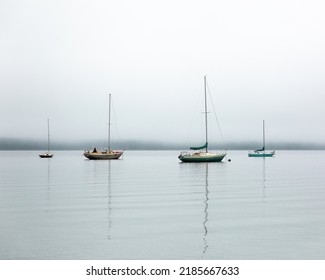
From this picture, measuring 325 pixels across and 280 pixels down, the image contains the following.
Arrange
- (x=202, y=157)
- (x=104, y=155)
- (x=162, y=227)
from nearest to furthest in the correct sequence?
1. (x=162, y=227)
2. (x=202, y=157)
3. (x=104, y=155)

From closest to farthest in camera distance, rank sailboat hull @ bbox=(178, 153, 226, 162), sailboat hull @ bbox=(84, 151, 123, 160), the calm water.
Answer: the calm water → sailboat hull @ bbox=(178, 153, 226, 162) → sailboat hull @ bbox=(84, 151, 123, 160)

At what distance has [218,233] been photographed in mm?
17859

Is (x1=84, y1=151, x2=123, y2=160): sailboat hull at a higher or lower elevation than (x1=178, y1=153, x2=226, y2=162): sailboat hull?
lower

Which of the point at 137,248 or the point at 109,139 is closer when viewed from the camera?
the point at 137,248

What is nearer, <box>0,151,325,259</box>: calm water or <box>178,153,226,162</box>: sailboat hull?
<box>0,151,325,259</box>: calm water

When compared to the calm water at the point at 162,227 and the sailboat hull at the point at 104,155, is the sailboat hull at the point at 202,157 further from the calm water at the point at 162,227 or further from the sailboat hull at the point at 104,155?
the calm water at the point at 162,227

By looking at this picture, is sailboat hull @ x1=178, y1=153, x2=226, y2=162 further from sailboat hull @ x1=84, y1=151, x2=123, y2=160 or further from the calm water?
the calm water

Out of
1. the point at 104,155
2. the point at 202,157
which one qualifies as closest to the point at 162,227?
the point at 202,157

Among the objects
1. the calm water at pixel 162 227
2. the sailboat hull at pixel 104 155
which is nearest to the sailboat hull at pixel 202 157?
the sailboat hull at pixel 104 155

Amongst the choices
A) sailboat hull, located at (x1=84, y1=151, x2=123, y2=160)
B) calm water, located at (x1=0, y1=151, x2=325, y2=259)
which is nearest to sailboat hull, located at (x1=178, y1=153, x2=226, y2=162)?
sailboat hull, located at (x1=84, y1=151, x2=123, y2=160)

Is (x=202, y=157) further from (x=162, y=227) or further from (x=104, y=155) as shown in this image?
(x=162, y=227)
